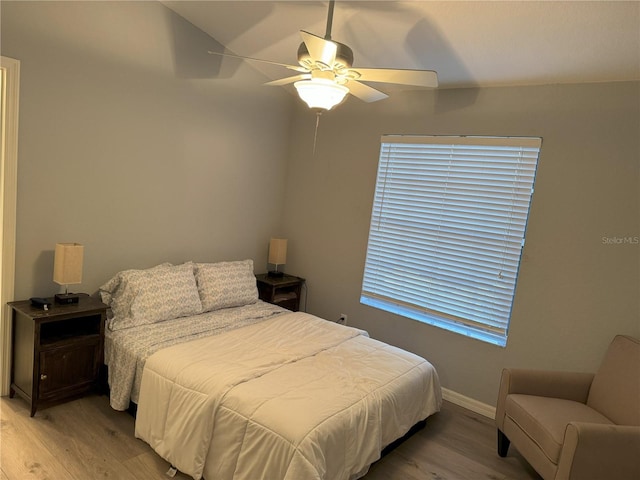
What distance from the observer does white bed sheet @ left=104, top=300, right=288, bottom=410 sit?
8.70 ft

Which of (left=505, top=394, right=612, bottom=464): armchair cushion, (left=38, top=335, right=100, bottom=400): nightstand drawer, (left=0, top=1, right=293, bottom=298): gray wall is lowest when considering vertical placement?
(left=38, top=335, right=100, bottom=400): nightstand drawer

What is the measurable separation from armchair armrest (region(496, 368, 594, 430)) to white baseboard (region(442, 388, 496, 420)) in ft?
1.93

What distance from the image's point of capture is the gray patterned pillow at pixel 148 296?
3018 mm

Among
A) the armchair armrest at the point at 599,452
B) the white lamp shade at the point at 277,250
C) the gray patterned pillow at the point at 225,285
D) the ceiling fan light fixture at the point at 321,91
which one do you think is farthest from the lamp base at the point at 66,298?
the armchair armrest at the point at 599,452

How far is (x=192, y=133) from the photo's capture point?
11.9ft

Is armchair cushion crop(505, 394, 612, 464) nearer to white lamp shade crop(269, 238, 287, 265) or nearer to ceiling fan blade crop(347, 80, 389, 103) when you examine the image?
ceiling fan blade crop(347, 80, 389, 103)

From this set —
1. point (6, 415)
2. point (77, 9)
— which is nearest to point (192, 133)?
point (77, 9)

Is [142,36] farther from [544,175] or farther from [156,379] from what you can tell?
[544,175]

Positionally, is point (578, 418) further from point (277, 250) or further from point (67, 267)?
point (67, 267)

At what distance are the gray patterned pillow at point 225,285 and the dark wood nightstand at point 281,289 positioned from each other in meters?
0.32

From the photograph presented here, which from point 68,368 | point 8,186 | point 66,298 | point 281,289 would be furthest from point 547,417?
point 8,186

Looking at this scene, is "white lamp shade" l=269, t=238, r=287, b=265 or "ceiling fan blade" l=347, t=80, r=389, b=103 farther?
"white lamp shade" l=269, t=238, r=287, b=265

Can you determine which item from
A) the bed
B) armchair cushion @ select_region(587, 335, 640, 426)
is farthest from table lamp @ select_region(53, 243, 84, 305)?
armchair cushion @ select_region(587, 335, 640, 426)

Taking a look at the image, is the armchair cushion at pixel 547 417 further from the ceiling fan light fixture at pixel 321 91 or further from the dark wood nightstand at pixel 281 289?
the dark wood nightstand at pixel 281 289
